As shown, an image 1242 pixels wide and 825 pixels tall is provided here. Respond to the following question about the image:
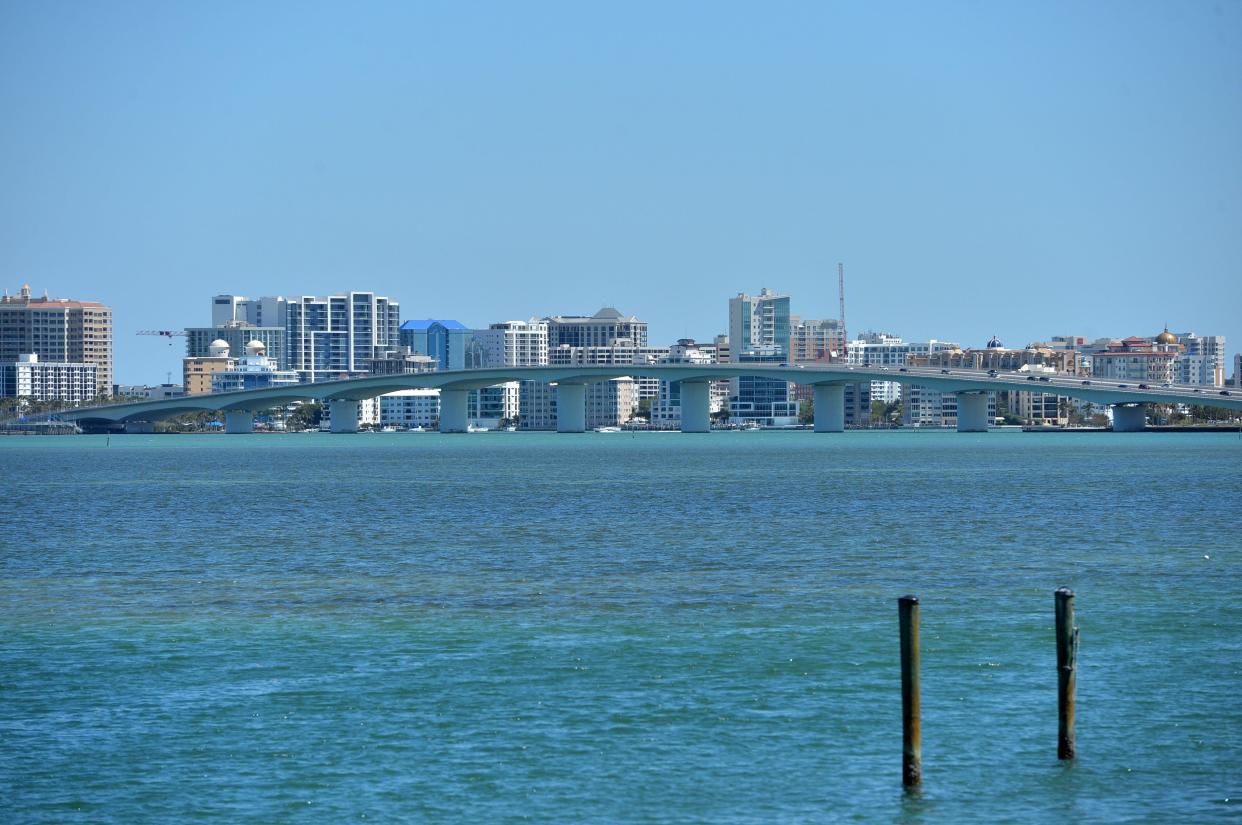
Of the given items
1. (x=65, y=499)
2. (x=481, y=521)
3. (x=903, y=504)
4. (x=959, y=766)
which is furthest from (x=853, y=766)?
(x=65, y=499)

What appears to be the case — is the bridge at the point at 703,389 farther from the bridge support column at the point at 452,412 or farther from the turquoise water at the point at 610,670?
the turquoise water at the point at 610,670

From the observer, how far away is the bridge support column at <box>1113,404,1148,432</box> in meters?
174

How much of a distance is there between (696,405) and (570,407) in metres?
13.7

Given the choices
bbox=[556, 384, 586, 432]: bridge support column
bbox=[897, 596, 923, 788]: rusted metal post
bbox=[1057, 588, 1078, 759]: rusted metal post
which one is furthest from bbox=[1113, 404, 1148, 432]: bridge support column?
bbox=[897, 596, 923, 788]: rusted metal post

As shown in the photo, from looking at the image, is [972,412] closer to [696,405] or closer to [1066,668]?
[696,405]

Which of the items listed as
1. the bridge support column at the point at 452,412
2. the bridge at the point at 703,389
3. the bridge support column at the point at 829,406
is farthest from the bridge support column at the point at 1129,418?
the bridge support column at the point at 452,412

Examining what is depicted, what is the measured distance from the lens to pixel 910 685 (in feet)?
57.3

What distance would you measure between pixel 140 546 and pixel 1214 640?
28.6m

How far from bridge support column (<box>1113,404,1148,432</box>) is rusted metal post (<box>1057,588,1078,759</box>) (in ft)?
528

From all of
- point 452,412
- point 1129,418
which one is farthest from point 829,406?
point 452,412

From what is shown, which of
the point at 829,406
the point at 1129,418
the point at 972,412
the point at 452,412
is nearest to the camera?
the point at 1129,418

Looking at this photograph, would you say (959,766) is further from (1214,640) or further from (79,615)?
(79,615)

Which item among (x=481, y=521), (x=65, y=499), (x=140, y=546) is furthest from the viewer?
(x=65, y=499)

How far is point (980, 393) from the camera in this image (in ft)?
571
